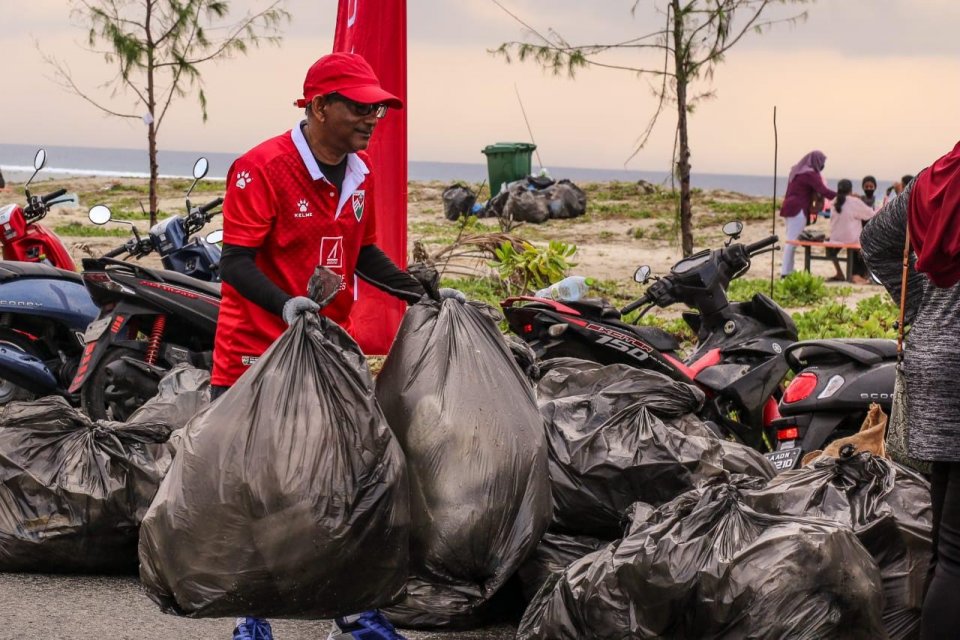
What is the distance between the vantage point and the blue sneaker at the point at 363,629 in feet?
11.8

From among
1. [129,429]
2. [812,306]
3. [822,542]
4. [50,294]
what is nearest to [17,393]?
[50,294]

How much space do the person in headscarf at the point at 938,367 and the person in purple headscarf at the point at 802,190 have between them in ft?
41.7

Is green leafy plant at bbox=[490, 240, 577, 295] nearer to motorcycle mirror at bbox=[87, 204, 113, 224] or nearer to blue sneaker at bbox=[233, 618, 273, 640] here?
motorcycle mirror at bbox=[87, 204, 113, 224]

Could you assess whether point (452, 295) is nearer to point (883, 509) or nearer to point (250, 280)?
point (250, 280)

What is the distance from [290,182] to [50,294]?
3.88 m

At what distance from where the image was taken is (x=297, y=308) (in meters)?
3.39

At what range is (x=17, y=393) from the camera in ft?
23.0

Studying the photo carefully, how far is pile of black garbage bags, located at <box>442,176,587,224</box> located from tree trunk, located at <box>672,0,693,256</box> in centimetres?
968

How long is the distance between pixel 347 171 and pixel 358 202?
99mm

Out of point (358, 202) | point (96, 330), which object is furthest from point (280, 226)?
point (96, 330)

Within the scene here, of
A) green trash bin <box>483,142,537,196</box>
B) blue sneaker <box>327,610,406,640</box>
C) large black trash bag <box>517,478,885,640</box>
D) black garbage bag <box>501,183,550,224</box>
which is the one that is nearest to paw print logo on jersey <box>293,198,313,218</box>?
blue sneaker <box>327,610,406,640</box>

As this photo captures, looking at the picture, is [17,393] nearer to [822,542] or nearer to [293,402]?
[293,402]

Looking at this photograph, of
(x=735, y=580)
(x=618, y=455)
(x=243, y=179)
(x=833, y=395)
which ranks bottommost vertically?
(x=735, y=580)

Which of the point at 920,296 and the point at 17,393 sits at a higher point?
the point at 920,296
